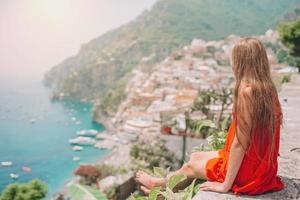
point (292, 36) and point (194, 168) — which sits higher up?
point (292, 36)

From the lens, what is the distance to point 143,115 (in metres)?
56.3

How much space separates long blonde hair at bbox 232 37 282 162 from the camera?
1869mm

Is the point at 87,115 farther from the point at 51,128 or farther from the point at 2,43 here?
the point at 2,43

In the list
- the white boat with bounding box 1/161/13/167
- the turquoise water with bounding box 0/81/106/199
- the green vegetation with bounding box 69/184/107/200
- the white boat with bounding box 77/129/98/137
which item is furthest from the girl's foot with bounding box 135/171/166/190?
the white boat with bounding box 77/129/98/137

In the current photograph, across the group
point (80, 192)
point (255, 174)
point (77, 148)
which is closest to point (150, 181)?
point (255, 174)

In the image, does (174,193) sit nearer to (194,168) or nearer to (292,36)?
(194,168)

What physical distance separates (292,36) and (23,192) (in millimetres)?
10263

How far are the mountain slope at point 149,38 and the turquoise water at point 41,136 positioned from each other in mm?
5742

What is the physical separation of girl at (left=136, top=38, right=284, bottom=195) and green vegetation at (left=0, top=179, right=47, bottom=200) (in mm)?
14514

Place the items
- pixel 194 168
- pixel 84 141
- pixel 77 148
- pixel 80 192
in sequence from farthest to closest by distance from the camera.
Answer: pixel 84 141 → pixel 77 148 → pixel 194 168 → pixel 80 192

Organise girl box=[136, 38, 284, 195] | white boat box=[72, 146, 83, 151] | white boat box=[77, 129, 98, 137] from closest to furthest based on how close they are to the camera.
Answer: girl box=[136, 38, 284, 195] < white boat box=[72, 146, 83, 151] < white boat box=[77, 129, 98, 137]

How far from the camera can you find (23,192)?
628 inches

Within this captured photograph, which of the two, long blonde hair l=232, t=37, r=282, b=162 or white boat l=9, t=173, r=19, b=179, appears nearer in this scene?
long blonde hair l=232, t=37, r=282, b=162

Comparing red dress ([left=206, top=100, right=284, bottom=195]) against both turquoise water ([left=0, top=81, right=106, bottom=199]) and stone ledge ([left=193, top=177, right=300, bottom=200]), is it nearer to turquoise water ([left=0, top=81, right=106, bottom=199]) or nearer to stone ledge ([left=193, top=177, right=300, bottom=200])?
stone ledge ([left=193, top=177, right=300, bottom=200])
